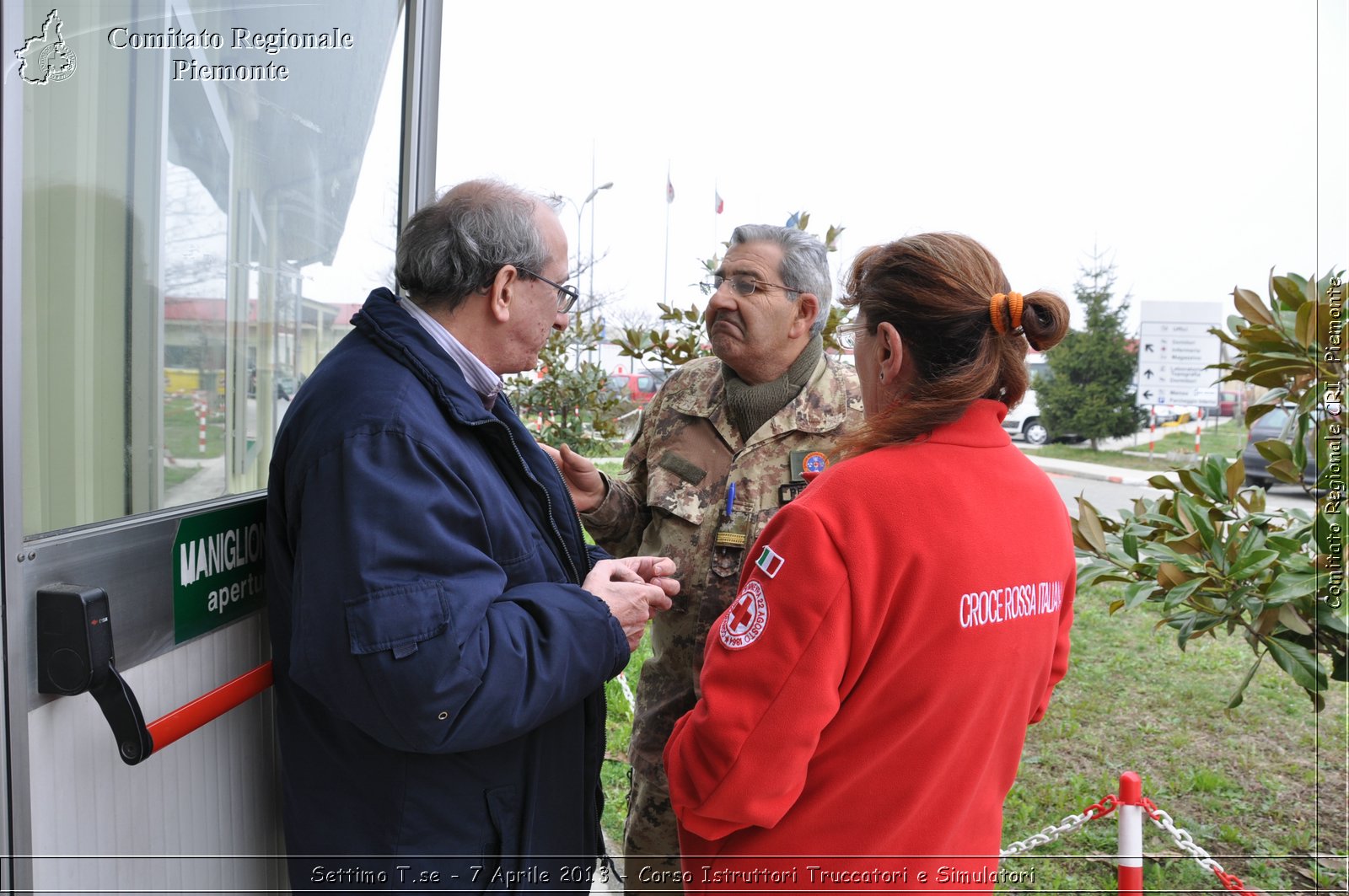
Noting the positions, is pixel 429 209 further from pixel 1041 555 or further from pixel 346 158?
pixel 1041 555

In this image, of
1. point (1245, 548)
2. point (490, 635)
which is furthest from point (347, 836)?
point (1245, 548)

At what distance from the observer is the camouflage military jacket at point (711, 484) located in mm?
2447

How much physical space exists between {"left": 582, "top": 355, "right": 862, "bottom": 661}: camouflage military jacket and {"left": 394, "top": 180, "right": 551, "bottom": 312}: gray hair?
3.15ft

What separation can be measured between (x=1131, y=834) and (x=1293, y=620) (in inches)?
30.6

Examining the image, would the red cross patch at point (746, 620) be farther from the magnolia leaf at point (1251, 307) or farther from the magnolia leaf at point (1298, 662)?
the magnolia leaf at point (1251, 307)

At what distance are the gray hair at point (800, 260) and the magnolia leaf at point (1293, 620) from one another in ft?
4.69

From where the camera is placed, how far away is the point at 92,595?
124 cm

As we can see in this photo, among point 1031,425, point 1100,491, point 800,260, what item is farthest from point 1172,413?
point 800,260

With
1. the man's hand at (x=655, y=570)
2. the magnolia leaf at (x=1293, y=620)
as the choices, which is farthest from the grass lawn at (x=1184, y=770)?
the man's hand at (x=655, y=570)

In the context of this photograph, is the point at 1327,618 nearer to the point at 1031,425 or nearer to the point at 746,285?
the point at 746,285

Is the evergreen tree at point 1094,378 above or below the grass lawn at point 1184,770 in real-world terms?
above

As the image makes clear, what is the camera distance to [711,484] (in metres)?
2.53

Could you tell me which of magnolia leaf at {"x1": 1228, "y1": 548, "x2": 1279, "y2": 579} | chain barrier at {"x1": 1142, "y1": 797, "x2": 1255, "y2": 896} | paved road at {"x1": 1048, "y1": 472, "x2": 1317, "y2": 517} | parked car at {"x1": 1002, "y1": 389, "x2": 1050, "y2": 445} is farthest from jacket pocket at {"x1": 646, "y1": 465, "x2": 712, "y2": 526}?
parked car at {"x1": 1002, "y1": 389, "x2": 1050, "y2": 445}

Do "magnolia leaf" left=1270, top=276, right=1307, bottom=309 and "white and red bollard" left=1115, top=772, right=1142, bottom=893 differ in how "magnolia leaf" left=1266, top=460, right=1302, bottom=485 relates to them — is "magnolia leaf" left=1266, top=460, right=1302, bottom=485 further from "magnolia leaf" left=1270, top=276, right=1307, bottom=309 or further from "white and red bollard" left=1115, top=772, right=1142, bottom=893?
"white and red bollard" left=1115, top=772, right=1142, bottom=893
